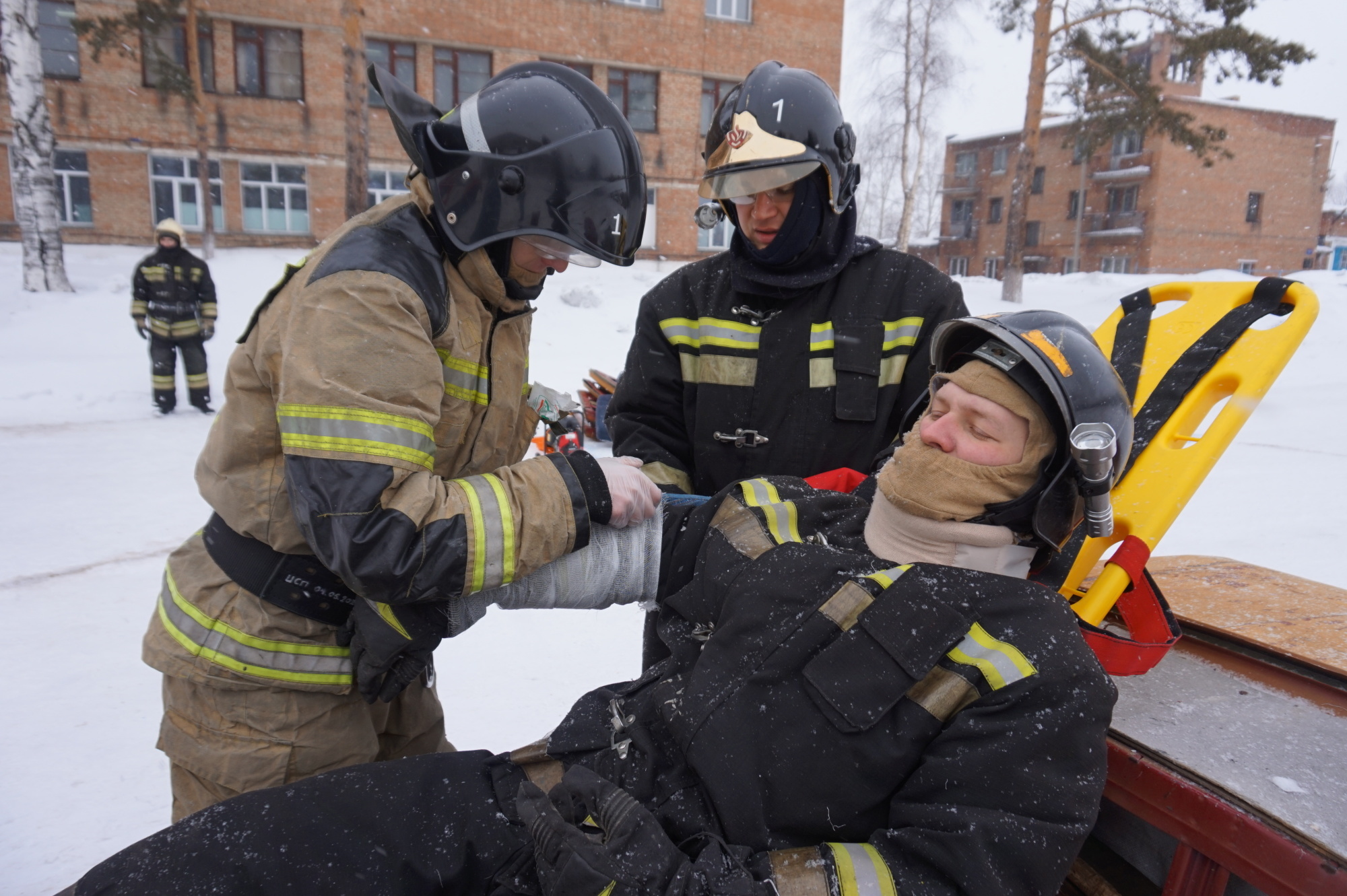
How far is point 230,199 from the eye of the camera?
67.9 ft

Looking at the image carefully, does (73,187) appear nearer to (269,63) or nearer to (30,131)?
(269,63)

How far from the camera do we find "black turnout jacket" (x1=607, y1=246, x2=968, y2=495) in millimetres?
2340

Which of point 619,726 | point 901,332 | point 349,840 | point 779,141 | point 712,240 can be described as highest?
point 712,240

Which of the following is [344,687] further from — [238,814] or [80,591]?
[80,591]

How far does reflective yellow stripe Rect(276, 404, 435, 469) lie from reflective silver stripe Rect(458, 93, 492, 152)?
640mm

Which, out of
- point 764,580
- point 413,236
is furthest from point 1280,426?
point 413,236

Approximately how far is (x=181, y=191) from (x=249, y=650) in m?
23.5

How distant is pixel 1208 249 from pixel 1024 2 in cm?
2186

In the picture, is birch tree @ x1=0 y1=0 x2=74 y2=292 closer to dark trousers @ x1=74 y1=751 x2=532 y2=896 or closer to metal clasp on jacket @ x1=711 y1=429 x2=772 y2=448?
metal clasp on jacket @ x1=711 y1=429 x2=772 y2=448

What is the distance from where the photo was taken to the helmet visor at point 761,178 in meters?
2.28

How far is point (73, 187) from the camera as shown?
20156 millimetres

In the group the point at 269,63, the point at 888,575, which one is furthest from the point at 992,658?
the point at 269,63

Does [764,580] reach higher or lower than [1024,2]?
lower

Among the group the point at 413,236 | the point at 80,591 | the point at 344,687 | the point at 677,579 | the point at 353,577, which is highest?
the point at 413,236
